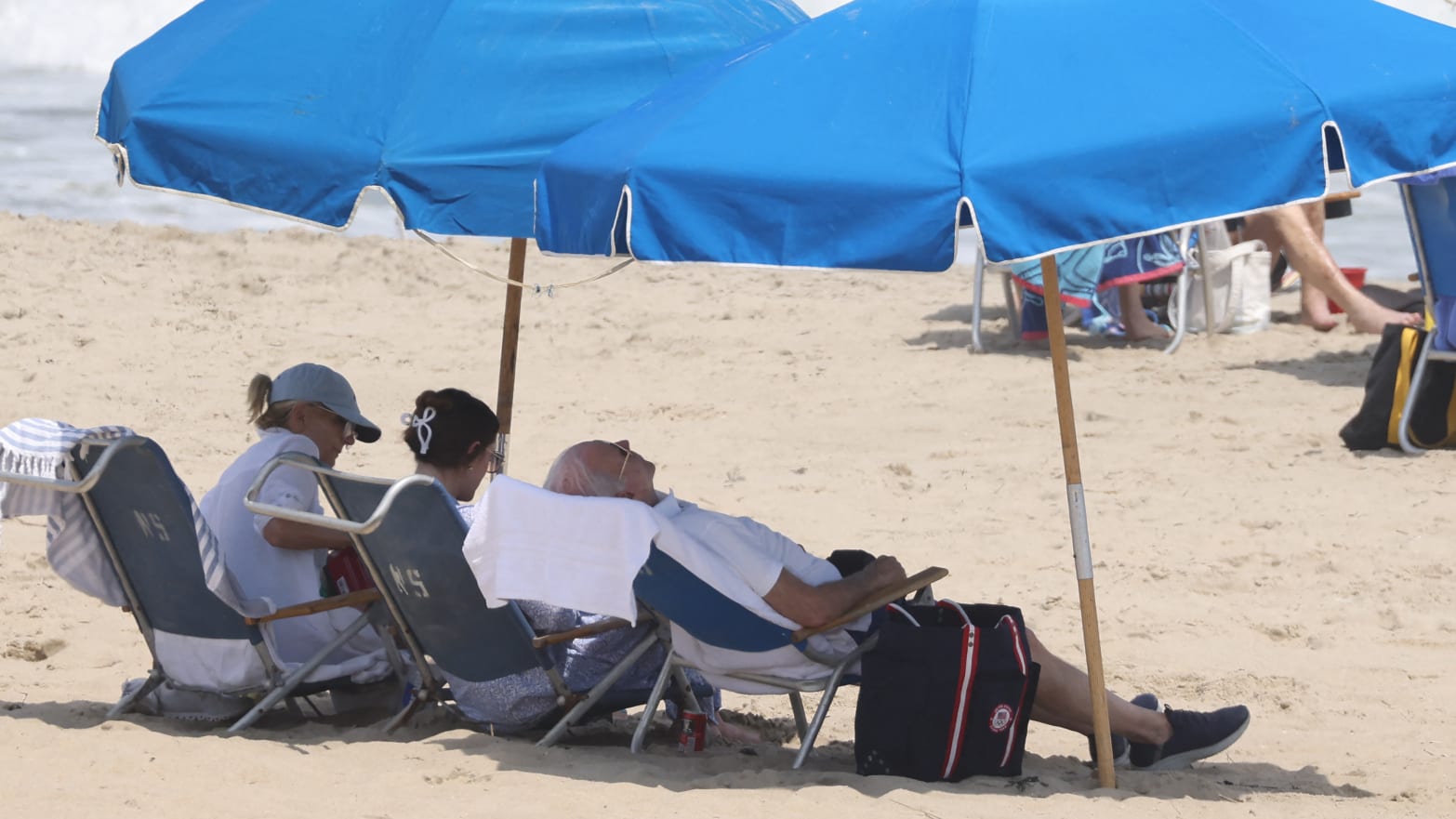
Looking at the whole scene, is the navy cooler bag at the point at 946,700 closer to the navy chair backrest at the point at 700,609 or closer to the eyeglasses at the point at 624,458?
the navy chair backrest at the point at 700,609

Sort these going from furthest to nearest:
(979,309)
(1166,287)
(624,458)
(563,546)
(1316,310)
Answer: (1316,310) → (1166,287) → (979,309) → (624,458) → (563,546)

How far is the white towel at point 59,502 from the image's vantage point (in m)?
3.88

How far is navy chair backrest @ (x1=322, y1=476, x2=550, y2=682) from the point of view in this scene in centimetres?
365

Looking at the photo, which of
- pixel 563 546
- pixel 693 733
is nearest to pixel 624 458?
pixel 563 546

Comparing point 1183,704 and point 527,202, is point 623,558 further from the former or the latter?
point 1183,704

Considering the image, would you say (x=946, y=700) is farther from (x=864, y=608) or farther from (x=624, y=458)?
(x=624, y=458)

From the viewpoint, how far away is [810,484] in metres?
7.23

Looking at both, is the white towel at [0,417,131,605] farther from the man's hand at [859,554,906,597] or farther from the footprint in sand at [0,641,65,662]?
the man's hand at [859,554,906,597]

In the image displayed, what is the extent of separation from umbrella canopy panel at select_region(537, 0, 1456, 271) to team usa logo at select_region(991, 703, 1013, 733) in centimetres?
113

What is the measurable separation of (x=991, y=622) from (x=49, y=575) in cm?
344

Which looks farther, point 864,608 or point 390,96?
point 390,96

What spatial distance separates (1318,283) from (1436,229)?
3.19 meters

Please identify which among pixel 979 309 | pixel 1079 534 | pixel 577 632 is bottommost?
pixel 577 632

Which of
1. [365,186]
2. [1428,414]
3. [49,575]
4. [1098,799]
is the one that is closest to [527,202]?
[365,186]
